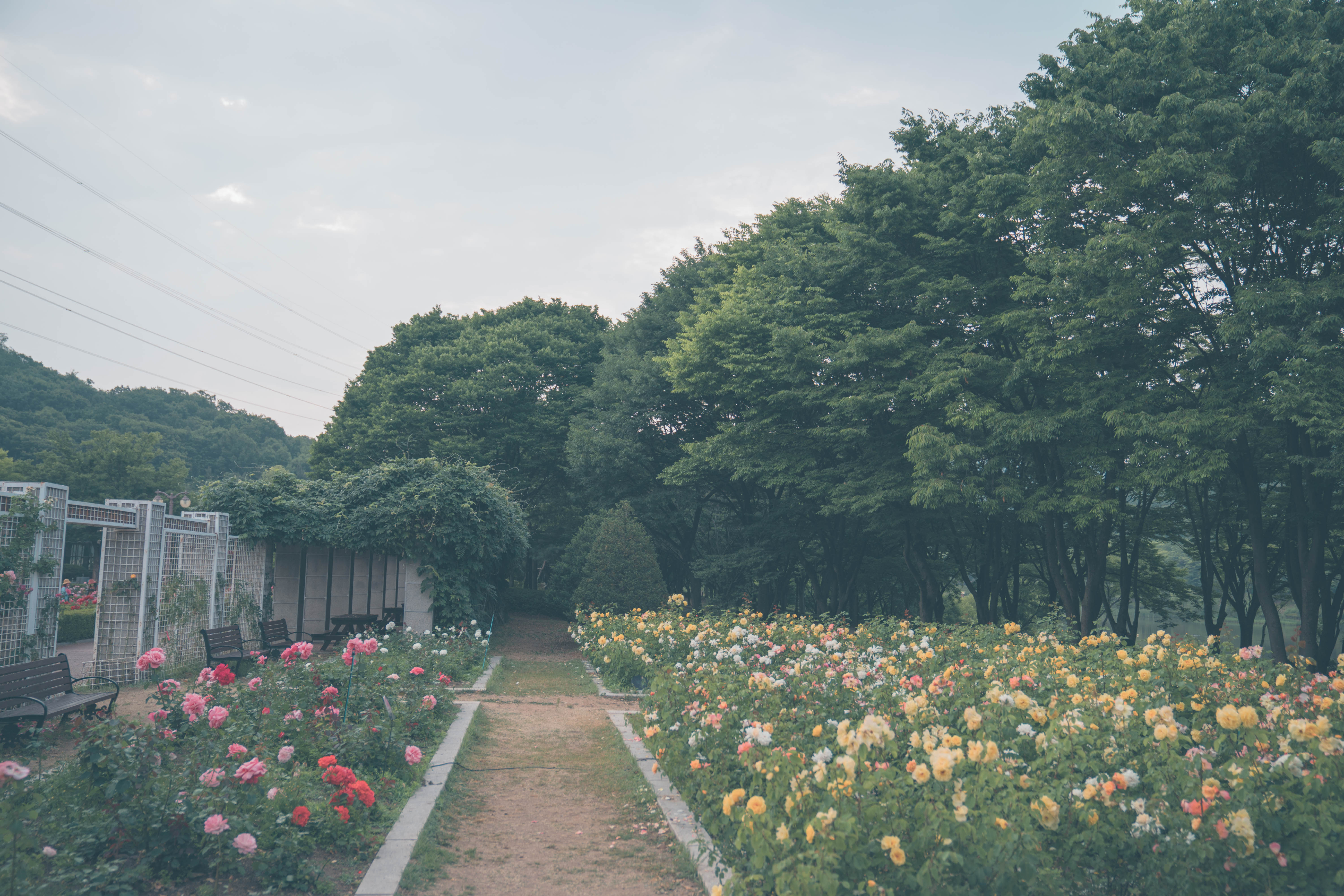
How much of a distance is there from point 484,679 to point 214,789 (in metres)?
7.88

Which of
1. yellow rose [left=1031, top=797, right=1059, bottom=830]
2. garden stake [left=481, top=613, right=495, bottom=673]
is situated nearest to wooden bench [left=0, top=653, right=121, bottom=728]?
yellow rose [left=1031, top=797, right=1059, bottom=830]

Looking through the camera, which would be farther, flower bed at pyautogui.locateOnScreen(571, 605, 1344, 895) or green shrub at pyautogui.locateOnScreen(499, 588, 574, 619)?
green shrub at pyautogui.locateOnScreen(499, 588, 574, 619)

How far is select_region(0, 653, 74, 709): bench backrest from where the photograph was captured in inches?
227

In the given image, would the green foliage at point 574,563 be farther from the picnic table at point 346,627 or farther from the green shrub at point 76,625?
the green shrub at point 76,625

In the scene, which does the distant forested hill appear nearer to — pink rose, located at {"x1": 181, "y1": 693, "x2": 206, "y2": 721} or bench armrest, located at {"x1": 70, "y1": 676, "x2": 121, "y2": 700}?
bench armrest, located at {"x1": 70, "y1": 676, "x2": 121, "y2": 700}

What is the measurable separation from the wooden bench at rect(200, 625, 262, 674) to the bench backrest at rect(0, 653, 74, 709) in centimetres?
215

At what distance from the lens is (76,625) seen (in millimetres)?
16500

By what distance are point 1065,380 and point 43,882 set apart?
46.2 feet

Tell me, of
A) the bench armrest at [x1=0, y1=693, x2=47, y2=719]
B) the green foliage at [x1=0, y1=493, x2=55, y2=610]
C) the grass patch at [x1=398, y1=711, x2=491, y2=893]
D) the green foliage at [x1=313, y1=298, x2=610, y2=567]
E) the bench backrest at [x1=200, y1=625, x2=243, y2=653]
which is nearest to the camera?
the grass patch at [x1=398, y1=711, x2=491, y2=893]

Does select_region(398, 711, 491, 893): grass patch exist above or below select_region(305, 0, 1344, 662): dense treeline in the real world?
below

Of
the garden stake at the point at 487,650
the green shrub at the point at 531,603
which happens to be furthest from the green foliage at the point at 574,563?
the garden stake at the point at 487,650

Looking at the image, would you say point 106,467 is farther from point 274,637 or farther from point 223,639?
point 223,639

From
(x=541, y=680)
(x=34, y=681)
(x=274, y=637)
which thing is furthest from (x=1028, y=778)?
(x=274, y=637)

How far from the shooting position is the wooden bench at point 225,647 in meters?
9.20
